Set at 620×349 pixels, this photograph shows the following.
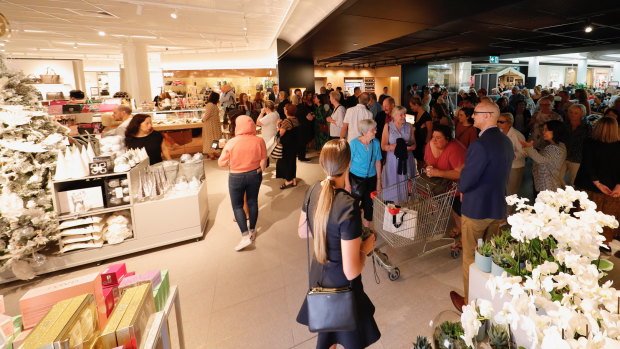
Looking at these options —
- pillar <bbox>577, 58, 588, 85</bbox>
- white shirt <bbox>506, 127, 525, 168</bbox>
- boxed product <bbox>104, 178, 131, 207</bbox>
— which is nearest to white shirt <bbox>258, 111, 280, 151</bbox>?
boxed product <bbox>104, 178, 131, 207</bbox>

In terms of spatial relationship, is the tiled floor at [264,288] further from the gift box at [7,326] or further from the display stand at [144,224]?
the gift box at [7,326]

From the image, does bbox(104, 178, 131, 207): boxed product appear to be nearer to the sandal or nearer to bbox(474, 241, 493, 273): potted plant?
the sandal

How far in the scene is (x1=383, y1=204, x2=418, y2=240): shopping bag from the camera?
3150mm

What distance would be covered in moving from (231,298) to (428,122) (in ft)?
13.8

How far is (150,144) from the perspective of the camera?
188 inches

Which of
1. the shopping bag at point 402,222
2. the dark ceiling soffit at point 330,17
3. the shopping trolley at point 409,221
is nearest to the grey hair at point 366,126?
the shopping trolley at point 409,221

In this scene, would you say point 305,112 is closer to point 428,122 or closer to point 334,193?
point 428,122

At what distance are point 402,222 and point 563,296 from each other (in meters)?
2.21

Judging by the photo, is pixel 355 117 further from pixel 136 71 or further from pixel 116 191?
pixel 136 71

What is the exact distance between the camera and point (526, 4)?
4.59 meters

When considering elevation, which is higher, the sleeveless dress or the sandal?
the sleeveless dress

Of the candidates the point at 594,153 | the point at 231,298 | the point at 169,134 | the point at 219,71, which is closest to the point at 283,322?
the point at 231,298

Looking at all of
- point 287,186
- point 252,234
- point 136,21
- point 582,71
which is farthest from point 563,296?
point 582,71

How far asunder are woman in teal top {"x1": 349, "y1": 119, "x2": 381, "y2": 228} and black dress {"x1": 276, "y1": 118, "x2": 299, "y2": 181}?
2.58 metres
